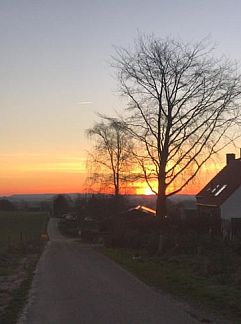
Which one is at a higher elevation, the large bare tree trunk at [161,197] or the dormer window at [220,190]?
the dormer window at [220,190]

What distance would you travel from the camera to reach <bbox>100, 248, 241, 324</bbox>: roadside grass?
11584 mm

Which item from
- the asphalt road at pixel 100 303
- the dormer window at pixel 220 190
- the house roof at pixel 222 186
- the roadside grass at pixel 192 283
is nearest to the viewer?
the asphalt road at pixel 100 303

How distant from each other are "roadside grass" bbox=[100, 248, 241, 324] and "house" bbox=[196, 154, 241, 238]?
26929 millimetres

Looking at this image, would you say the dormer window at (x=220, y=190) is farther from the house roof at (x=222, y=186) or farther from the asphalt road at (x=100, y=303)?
the asphalt road at (x=100, y=303)

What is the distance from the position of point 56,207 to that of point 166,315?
517 feet

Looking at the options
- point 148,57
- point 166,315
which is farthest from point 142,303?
point 148,57

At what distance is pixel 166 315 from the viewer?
10438mm

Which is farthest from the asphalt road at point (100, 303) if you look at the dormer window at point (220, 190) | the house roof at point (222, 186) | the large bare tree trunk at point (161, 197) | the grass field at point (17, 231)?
the dormer window at point (220, 190)

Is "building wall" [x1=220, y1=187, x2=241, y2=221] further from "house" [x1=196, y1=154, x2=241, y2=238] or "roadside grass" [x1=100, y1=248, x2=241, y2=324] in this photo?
"roadside grass" [x1=100, y1=248, x2=241, y2=324]

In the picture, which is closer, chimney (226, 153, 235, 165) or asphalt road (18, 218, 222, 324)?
asphalt road (18, 218, 222, 324)

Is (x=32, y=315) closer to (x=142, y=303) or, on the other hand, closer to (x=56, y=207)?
(x=142, y=303)

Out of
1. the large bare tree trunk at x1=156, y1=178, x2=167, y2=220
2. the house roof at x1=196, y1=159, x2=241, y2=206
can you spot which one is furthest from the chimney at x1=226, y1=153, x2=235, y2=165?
the large bare tree trunk at x1=156, y1=178, x2=167, y2=220

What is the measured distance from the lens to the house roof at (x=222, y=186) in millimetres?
55250

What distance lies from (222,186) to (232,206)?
5.51m
